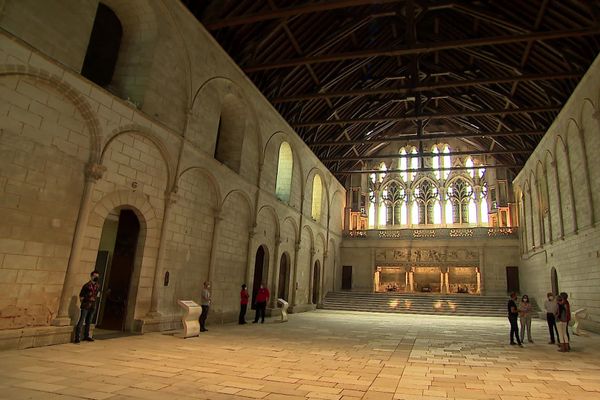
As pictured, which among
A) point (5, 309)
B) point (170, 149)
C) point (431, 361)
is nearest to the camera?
point (5, 309)

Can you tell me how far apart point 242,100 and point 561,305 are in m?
10.7

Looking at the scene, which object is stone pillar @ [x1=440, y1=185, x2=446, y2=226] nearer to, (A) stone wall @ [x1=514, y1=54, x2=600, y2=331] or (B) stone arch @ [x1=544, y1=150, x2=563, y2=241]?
(A) stone wall @ [x1=514, y1=54, x2=600, y2=331]

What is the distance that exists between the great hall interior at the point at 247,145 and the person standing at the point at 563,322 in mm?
4577

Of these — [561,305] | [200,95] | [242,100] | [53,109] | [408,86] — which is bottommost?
[561,305]

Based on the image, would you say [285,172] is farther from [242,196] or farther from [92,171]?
[92,171]

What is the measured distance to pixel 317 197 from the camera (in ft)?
71.7

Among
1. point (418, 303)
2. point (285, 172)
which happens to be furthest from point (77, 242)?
point (418, 303)

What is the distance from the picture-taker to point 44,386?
13.8 ft

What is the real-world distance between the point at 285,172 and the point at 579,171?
11.0m

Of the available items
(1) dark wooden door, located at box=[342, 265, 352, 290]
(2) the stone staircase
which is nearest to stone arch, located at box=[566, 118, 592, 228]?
(2) the stone staircase

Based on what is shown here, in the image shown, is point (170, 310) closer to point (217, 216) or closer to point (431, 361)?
point (217, 216)

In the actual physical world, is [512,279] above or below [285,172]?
A: below

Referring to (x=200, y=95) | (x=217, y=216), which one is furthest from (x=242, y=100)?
(x=217, y=216)

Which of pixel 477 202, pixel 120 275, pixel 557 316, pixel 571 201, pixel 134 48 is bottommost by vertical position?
pixel 557 316
